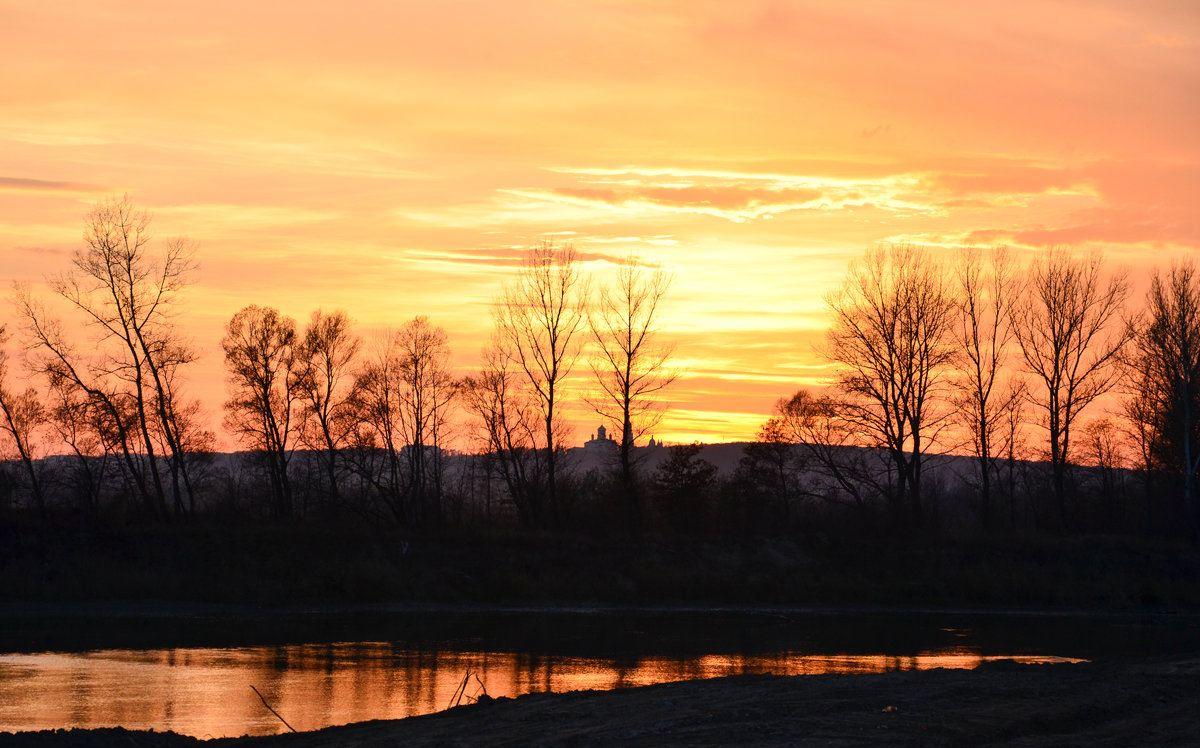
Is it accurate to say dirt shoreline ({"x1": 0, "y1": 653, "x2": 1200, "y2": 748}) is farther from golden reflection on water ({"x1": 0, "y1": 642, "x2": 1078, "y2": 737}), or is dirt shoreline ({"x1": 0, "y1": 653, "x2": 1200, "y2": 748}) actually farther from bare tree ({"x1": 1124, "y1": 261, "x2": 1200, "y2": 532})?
bare tree ({"x1": 1124, "y1": 261, "x2": 1200, "y2": 532})

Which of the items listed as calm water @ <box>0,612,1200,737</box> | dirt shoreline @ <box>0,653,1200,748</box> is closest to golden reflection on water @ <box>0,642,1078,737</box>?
calm water @ <box>0,612,1200,737</box>

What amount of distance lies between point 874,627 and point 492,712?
25905 millimetres

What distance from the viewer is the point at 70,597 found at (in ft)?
139

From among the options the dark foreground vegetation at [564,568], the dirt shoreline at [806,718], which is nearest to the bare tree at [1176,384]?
the dark foreground vegetation at [564,568]

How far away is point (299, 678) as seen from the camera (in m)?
24.3

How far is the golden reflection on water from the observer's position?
1898cm

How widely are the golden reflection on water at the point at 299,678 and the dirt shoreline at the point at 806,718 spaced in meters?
3.33

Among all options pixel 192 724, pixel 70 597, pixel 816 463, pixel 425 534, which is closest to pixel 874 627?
pixel 816 463

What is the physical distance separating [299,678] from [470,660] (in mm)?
5250

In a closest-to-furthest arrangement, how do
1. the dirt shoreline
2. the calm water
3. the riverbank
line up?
the dirt shoreline, the calm water, the riverbank

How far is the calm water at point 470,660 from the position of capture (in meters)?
19.9

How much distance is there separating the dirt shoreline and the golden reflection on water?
333 centimetres

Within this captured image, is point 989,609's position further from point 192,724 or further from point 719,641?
point 192,724

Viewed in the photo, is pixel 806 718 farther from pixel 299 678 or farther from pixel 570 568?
pixel 570 568
